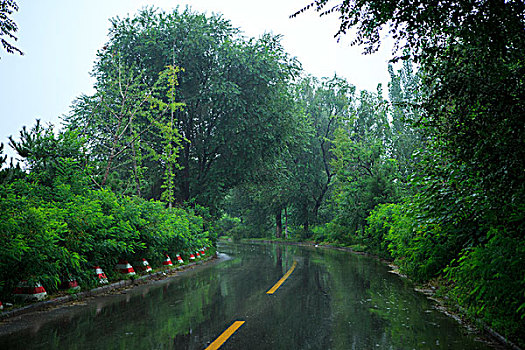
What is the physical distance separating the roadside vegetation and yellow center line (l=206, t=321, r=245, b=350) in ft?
12.7

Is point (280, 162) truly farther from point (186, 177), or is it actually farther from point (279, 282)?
point (279, 282)


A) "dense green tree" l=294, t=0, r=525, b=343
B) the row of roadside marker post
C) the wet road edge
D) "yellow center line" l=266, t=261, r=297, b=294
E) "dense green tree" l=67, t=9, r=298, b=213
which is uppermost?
"dense green tree" l=67, t=9, r=298, b=213

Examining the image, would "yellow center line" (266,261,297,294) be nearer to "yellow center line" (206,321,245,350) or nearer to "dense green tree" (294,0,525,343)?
"yellow center line" (206,321,245,350)

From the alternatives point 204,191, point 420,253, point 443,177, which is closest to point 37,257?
point 443,177

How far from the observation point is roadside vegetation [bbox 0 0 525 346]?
19.9ft

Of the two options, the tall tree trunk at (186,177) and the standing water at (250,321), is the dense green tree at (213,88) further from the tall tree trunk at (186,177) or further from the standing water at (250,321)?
the standing water at (250,321)

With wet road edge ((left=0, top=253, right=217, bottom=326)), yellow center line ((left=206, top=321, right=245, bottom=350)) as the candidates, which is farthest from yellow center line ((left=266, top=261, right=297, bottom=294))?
wet road edge ((left=0, top=253, right=217, bottom=326))

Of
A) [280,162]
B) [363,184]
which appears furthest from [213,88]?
[363,184]

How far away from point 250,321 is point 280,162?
77.7 feet

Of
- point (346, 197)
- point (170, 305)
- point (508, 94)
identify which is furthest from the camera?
point (346, 197)

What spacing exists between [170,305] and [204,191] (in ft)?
60.4

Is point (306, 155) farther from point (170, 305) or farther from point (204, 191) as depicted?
point (170, 305)

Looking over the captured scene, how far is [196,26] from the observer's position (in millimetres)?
24812

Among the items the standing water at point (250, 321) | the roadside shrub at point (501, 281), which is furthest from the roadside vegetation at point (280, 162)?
the standing water at point (250, 321)
